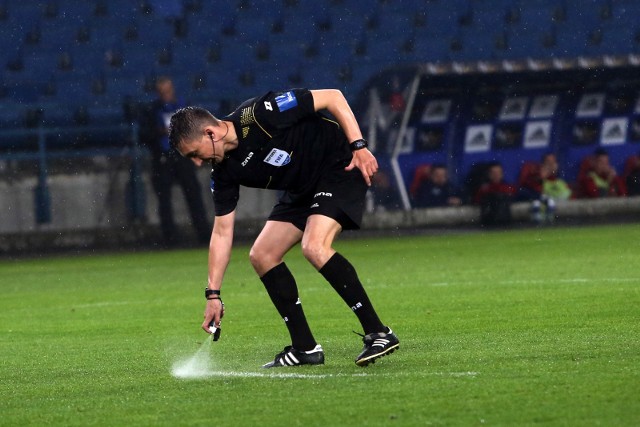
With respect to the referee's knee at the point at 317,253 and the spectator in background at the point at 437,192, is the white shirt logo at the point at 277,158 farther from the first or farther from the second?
the spectator in background at the point at 437,192

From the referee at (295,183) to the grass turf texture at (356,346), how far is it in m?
0.29

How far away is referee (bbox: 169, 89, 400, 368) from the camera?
6.70 metres

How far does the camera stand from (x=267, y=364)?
709cm

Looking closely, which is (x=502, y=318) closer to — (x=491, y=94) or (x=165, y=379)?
(x=165, y=379)

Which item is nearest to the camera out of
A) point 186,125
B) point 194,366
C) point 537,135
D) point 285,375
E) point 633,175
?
point 186,125

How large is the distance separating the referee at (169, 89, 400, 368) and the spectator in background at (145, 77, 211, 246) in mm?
11256

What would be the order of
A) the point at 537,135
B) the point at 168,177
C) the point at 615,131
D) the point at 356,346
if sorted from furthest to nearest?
the point at 615,131 → the point at 537,135 → the point at 168,177 → the point at 356,346

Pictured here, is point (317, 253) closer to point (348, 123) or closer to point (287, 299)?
point (287, 299)

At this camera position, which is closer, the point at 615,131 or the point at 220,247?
the point at 220,247

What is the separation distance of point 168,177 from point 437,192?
3688mm

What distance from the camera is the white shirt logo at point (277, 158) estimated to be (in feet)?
22.5

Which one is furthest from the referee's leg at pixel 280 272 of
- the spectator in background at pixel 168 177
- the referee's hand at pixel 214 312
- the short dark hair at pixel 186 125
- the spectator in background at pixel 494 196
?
the spectator in background at pixel 494 196

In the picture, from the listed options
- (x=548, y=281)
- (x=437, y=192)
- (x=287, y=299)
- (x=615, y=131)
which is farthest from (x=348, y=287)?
(x=615, y=131)

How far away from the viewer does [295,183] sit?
7.05 metres
